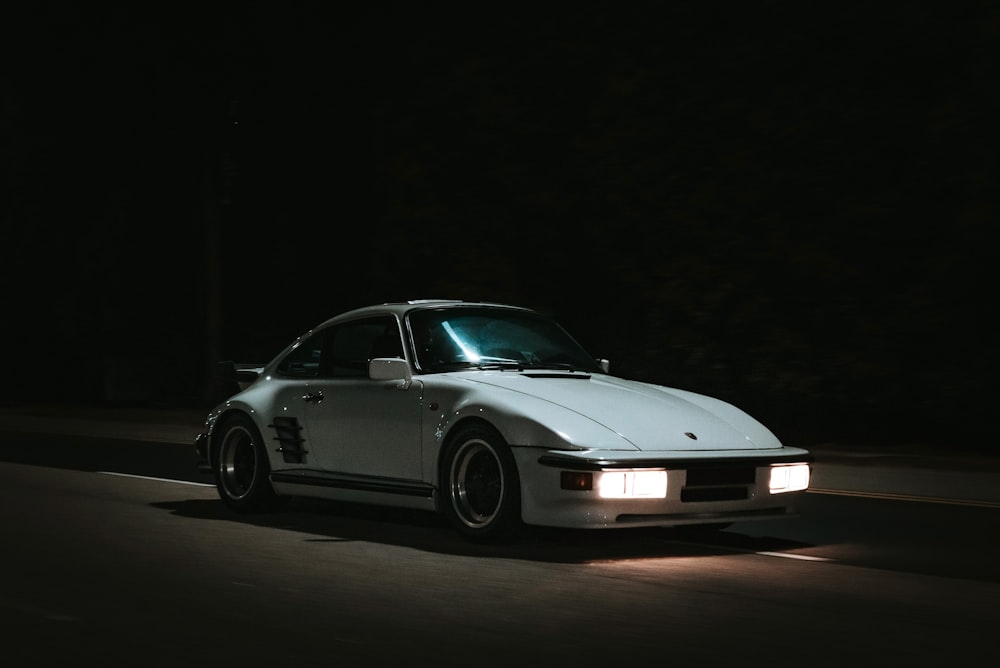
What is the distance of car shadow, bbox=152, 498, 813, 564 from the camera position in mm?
9312

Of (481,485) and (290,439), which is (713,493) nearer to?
(481,485)

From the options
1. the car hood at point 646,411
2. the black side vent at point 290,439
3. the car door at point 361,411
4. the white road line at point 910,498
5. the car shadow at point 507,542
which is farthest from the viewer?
the white road line at point 910,498

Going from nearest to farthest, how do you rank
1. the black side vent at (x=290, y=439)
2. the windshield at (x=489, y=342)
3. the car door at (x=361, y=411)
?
the car door at (x=361, y=411)
the windshield at (x=489, y=342)
the black side vent at (x=290, y=439)

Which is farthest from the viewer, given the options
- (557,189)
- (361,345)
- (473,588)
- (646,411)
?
(557,189)

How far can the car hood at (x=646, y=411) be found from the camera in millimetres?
9133

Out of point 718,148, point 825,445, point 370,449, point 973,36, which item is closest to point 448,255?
point 718,148

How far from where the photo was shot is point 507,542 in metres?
9.31

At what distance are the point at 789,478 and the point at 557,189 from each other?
11.6 meters

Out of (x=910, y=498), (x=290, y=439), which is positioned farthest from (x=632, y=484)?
(x=910, y=498)

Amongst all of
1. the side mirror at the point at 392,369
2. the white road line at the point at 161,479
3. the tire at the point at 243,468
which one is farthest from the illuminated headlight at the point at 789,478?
the white road line at the point at 161,479

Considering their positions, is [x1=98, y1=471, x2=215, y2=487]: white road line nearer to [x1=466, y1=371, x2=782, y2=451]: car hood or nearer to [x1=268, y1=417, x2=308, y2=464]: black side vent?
[x1=268, y1=417, x2=308, y2=464]: black side vent

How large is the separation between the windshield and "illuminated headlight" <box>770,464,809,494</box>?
1671 mm

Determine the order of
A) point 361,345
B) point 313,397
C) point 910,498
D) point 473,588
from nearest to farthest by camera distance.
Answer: point 473,588 → point 313,397 → point 361,345 → point 910,498

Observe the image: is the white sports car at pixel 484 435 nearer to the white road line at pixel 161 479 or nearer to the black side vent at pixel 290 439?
the black side vent at pixel 290 439
